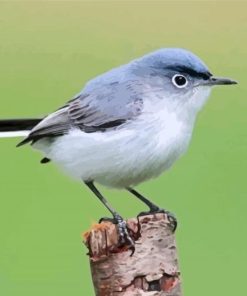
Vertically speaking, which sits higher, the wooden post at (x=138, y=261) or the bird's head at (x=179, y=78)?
the bird's head at (x=179, y=78)

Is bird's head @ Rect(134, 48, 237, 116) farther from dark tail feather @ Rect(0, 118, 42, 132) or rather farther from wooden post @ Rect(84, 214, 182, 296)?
wooden post @ Rect(84, 214, 182, 296)

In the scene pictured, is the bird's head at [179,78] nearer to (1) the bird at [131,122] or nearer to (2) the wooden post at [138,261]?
(1) the bird at [131,122]

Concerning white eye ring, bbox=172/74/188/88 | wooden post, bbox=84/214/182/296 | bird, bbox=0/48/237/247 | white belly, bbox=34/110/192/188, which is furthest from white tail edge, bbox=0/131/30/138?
wooden post, bbox=84/214/182/296

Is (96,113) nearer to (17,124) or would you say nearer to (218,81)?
(17,124)

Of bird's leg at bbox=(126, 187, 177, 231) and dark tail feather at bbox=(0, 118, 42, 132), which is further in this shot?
dark tail feather at bbox=(0, 118, 42, 132)

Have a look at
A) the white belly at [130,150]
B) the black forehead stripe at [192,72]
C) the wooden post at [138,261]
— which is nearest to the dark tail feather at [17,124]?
the white belly at [130,150]

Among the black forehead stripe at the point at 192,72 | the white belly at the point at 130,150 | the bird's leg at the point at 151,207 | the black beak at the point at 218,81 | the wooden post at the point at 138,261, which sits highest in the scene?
the black forehead stripe at the point at 192,72

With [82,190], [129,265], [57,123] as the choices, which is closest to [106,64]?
[82,190]
